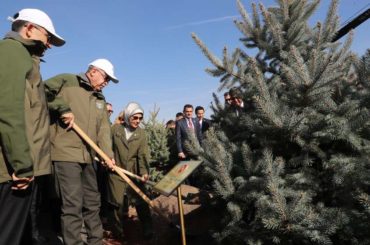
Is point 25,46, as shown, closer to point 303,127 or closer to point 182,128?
point 303,127

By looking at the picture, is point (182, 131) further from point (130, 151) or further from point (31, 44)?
point (31, 44)

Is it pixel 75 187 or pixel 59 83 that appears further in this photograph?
pixel 59 83

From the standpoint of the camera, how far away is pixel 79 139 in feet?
13.1

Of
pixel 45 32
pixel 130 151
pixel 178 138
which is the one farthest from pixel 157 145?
pixel 45 32

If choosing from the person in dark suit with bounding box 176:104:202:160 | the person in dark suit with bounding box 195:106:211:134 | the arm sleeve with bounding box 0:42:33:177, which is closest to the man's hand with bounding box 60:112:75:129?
the arm sleeve with bounding box 0:42:33:177

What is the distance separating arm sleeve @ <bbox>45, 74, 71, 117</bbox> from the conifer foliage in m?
1.58

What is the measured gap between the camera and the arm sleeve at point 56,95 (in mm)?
3824

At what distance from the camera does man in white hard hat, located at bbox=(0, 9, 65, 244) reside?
2.44 m

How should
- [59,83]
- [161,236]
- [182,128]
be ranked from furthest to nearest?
[182,128] < [161,236] < [59,83]

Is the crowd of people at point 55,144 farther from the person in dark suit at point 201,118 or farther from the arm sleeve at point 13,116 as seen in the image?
the person in dark suit at point 201,118

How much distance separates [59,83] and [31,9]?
1.08 meters

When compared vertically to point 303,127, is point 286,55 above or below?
above

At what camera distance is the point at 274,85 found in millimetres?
3855

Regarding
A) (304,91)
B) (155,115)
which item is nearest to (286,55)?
(304,91)
